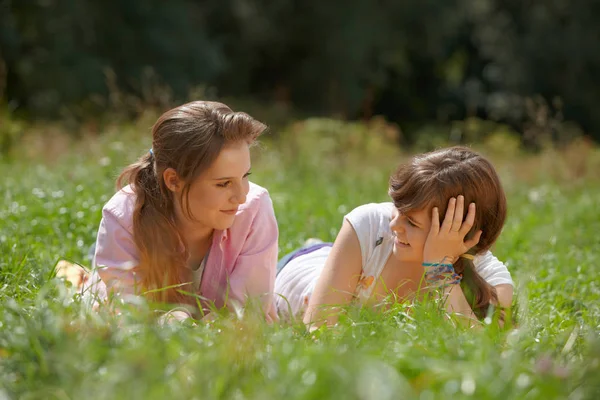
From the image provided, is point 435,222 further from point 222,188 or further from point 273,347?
point 273,347

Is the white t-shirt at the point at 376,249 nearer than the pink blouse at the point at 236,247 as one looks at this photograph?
No

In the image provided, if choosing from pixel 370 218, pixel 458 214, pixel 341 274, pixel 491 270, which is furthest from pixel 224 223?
pixel 491 270

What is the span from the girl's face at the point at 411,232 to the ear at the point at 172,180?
1.01 meters

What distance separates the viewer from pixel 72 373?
6.55ft

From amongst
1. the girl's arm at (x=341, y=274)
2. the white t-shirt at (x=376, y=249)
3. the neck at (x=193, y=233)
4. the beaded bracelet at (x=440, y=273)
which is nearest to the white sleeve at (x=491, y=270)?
the white t-shirt at (x=376, y=249)

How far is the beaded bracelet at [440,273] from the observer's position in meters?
3.37

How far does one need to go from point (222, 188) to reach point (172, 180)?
9.8 inches

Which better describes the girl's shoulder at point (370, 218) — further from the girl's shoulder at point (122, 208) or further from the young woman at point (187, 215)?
the girl's shoulder at point (122, 208)

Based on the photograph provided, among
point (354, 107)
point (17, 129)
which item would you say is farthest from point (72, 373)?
point (354, 107)

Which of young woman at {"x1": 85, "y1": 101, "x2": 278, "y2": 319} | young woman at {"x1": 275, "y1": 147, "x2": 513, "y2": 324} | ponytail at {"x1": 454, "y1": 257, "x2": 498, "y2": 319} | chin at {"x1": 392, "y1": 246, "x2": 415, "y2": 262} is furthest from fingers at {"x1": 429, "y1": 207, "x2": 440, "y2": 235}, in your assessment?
young woman at {"x1": 85, "y1": 101, "x2": 278, "y2": 319}

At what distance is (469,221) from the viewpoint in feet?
11.0

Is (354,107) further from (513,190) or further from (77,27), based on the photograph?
(513,190)

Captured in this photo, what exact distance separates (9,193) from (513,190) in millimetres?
5662

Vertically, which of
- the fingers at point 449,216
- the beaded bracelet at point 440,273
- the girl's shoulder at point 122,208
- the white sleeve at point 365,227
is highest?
the fingers at point 449,216
